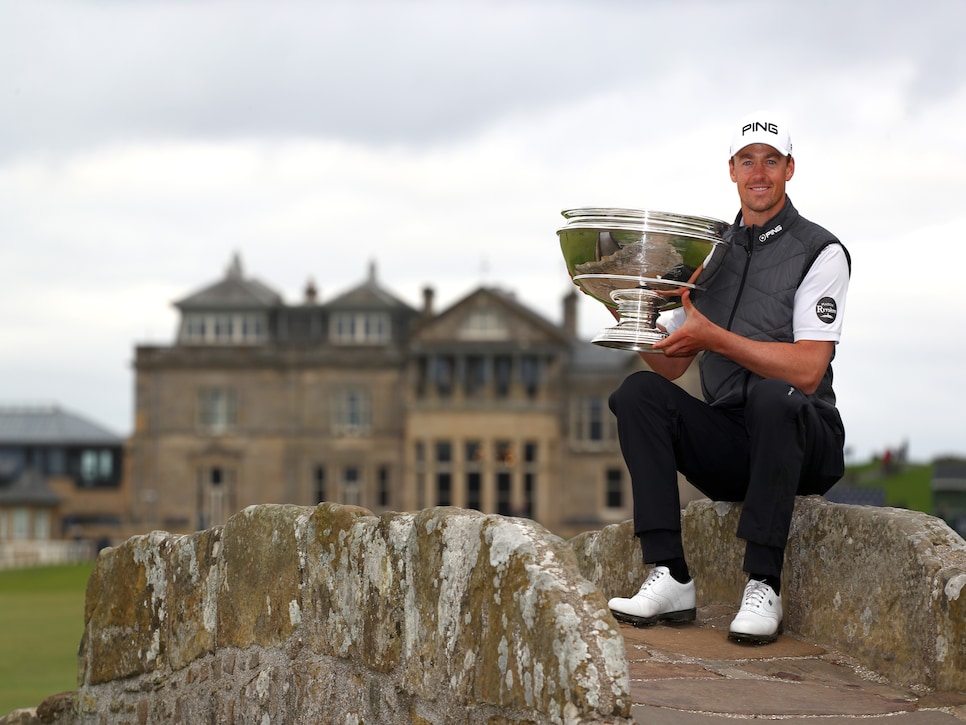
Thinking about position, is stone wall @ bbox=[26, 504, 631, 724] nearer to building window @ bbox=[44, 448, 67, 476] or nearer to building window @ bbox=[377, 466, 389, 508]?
Result: building window @ bbox=[377, 466, 389, 508]

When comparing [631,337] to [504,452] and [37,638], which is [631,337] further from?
[504,452]

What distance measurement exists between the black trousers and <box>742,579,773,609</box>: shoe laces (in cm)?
5

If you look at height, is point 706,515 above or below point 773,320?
below

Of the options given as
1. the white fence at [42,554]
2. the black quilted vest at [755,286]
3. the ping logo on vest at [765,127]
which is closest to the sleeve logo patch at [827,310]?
the black quilted vest at [755,286]

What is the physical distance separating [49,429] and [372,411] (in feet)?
66.3

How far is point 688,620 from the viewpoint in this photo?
16.9ft

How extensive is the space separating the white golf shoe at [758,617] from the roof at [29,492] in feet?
223

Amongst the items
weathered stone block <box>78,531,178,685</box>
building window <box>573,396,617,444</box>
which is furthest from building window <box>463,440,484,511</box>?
weathered stone block <box>78,531,178,685</box>

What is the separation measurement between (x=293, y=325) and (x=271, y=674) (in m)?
66.6

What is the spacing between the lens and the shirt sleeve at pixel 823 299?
4.96m

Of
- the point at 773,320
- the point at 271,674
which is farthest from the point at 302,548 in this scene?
the point at 773,320

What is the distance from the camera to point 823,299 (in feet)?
16.4

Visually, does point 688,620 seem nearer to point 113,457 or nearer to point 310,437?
point 310,437

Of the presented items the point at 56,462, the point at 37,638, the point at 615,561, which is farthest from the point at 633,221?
the point at 56,462
